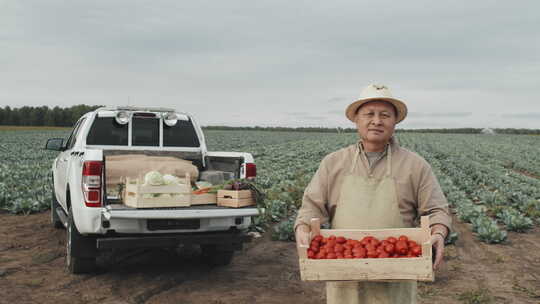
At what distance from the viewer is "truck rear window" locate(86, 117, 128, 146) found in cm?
709

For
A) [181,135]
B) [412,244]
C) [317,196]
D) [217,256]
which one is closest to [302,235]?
[317,196]

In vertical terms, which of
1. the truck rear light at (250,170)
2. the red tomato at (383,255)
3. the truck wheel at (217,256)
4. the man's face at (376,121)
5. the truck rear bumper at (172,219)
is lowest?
the truck wheel at (217,256)

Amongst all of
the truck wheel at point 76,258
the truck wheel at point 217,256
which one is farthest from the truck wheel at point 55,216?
the truck wheel at point 217,256

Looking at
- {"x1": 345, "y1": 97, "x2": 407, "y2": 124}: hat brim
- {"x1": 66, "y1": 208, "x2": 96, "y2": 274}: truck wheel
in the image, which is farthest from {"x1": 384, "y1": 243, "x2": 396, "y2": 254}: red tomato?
{"x1": 66, "y1": 208, "x2": 96, "y2": 274}: truck wheel

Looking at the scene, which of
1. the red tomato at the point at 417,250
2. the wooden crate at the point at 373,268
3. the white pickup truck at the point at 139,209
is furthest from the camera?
the white pickup truck at the point at 139,209

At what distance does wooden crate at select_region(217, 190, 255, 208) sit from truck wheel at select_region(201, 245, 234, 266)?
1218 millimetres

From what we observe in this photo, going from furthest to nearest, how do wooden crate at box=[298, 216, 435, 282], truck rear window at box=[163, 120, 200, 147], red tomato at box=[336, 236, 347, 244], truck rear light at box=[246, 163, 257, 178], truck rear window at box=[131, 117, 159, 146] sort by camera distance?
truck rear window at box=[163, 120, 200, 147] < truck rear window at box=[131, 117, 159, 146] < truck rear light at box=[246, 163, 257, 178] < red tomato at box=[336, 236, 347, 244] < wooden crate at box=[298, 216, 435, 282]

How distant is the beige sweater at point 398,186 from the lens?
3.06 m

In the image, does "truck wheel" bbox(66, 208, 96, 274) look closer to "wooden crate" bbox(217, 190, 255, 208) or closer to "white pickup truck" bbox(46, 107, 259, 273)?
"white pickup truck" bbox(46, 107, 259, 273)

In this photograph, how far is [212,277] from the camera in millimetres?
6621

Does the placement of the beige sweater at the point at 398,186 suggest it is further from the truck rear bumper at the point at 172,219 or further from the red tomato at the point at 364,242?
the truck rear bumper at the point at 172,219

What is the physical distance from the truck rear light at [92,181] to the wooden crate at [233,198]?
1.39 meters

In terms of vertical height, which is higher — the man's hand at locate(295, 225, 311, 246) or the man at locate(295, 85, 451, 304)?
the man at locate(295, 85, 451, 304)

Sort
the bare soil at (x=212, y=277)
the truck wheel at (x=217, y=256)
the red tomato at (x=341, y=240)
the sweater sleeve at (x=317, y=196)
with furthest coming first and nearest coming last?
the truck wheel at (x=217, y=256)
the bare soil at (x=212, y=277)
the sweater sleeve at (x=317, y=196)
the red tomato at (x=341, y=240)
